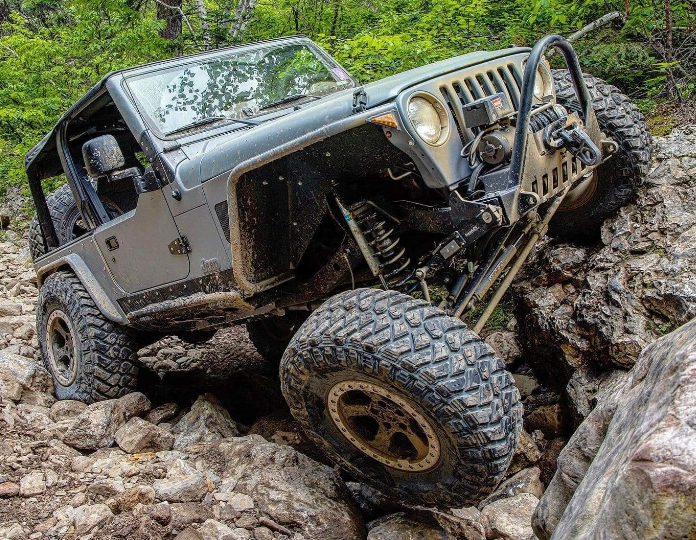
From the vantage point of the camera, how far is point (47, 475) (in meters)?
3.50

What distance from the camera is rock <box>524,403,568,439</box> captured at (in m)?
3.77

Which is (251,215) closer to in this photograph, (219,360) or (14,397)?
(14,397)

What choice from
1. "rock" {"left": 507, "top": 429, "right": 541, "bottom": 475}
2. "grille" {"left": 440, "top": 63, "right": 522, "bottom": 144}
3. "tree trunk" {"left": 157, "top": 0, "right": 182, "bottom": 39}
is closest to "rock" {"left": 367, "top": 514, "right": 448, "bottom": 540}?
"rock" {"left": 507, "top": 429, "right": 541, "bottom": 475}

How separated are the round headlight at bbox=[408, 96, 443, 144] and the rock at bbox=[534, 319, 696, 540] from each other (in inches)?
47.4

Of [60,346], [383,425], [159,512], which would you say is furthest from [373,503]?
[60,346]

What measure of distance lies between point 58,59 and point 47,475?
7.34 m

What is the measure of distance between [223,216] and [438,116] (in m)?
1.21

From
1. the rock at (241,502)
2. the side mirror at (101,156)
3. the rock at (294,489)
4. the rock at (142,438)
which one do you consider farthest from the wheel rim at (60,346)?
the rock at (241,502)

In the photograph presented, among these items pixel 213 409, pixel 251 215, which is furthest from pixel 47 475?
pixel 251 215

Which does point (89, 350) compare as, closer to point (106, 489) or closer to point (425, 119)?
point (106, 489)

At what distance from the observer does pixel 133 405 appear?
448 cm

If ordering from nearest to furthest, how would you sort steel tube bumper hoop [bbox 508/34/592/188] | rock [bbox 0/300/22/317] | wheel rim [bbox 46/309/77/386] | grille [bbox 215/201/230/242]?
steel tube bumper hoop [bbox 508/34/592/188], grille [bbox 215/201/230/242], wheel rim [bbox 46/309/77/386], rock [bbox 0/300/22/317]

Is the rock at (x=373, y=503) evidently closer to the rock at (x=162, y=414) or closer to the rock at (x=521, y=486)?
the rock at (x=521, y=486)

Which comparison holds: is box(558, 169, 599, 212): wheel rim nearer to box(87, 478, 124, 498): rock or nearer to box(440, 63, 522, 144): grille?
box(440, 63, 522, 144): grille
